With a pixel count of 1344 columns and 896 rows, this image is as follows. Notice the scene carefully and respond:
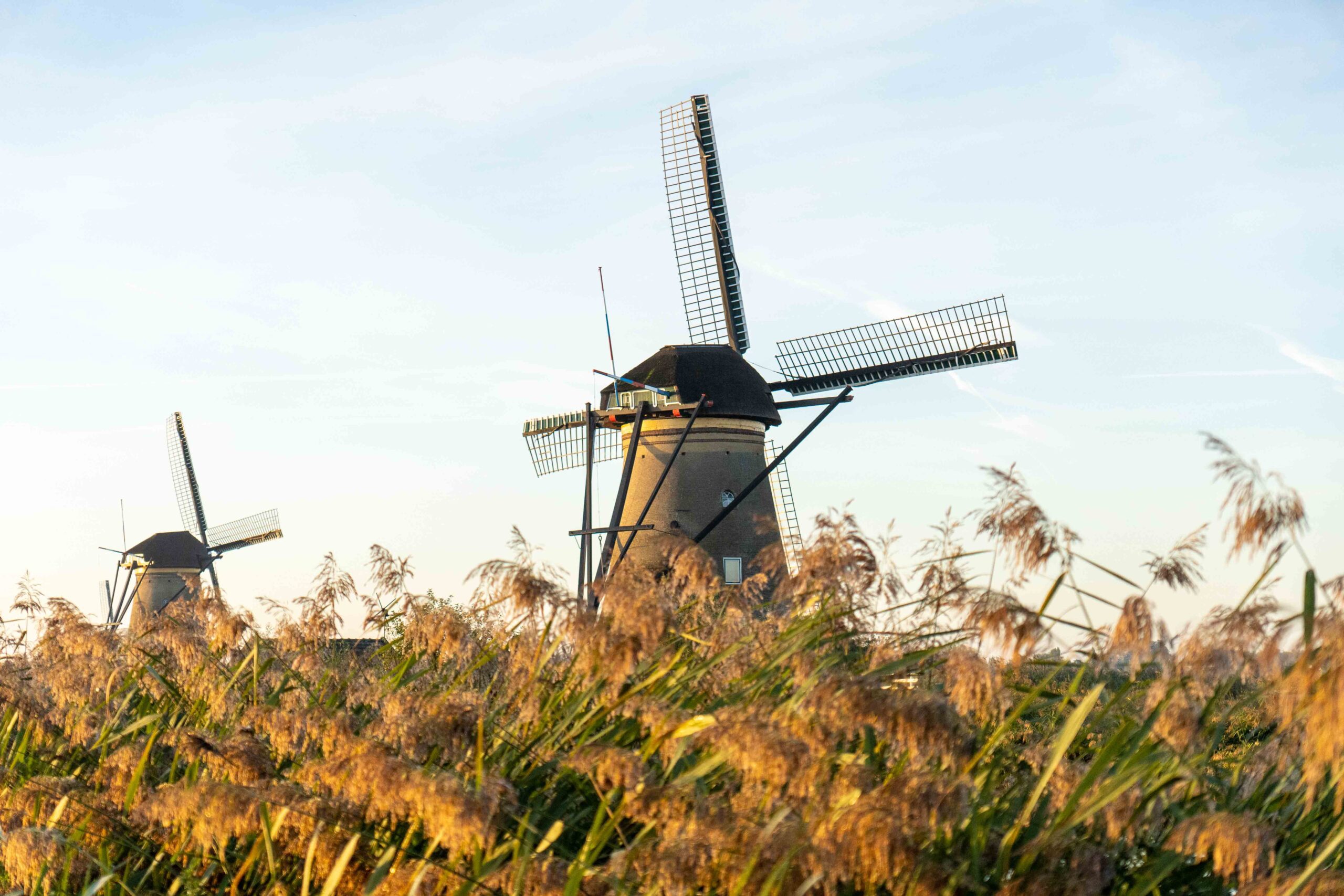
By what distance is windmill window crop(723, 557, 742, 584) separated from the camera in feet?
72.8

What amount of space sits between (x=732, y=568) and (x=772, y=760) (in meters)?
20.4

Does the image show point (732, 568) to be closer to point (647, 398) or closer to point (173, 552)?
point (647, 398)

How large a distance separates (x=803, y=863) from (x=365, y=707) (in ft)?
8.62

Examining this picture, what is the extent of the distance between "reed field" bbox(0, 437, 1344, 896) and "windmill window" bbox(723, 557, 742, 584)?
1790 centimetres

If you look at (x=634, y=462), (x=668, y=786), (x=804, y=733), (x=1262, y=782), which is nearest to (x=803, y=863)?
(x=804, y=733)

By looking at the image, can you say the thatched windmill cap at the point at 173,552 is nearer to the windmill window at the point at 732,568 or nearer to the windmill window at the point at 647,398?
the windmill window at the point at 647,398

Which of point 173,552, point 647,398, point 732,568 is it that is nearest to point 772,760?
point 732,568

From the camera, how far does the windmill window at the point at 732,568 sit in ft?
72.8

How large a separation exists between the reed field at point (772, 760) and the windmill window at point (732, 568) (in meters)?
17.9

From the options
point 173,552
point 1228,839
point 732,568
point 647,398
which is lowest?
point 732,568

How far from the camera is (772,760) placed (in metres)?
2.12

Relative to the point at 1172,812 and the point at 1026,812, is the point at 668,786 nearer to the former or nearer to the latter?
the point at 1026,812

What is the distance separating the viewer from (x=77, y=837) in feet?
12.6

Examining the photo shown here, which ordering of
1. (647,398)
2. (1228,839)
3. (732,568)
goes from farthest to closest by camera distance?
(647,398) → (732,568) → (1228,839)
